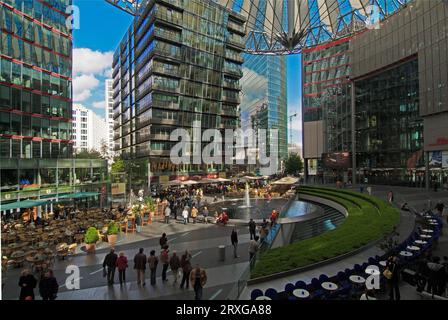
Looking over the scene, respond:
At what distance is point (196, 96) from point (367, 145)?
35713mm

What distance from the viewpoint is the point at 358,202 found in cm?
2672

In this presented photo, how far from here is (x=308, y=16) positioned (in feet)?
175

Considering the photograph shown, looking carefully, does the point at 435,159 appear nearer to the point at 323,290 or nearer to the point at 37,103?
the point at 323,290

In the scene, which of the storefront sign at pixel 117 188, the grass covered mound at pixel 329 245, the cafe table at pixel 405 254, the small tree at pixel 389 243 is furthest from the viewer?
the storefront sign at pixel 117 188

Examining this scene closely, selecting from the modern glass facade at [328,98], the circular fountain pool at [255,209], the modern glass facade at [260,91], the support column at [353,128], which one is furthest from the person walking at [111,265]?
the modern glass facade at [260,91]

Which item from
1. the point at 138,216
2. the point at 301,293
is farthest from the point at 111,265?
the point at 138,216

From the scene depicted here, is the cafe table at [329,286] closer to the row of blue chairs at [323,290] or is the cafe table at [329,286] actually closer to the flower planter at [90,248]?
the row of blue chairs at [323,290]

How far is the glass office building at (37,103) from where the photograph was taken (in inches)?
1213

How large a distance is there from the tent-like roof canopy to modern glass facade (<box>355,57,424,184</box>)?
31.1 feet

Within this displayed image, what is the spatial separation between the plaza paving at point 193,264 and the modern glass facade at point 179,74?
139 feet

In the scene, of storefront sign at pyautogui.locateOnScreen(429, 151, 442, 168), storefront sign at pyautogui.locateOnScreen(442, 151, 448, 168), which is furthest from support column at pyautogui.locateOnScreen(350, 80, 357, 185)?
storefront sign at pyautogui.locateOnScreen(442, 151, 448, 168)

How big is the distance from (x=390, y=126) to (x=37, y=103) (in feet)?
167

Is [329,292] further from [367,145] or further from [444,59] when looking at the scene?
[367,145]
